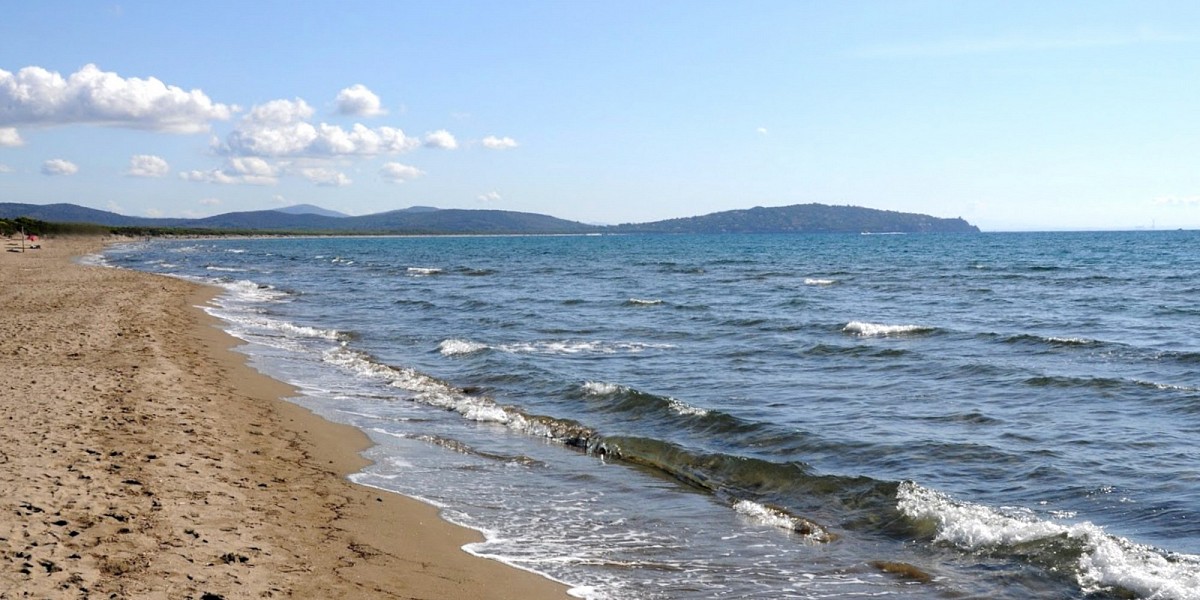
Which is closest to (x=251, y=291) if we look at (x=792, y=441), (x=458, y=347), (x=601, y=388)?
(x=458, y=347)

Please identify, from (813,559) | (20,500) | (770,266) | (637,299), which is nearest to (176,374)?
(20,500)

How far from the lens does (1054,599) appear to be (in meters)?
7.62

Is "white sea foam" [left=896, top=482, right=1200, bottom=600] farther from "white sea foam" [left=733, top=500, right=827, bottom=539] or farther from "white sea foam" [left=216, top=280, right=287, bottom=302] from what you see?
"white sea foam" [left=216, top=280, right=287, bottom=302]

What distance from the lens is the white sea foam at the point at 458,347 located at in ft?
73.0

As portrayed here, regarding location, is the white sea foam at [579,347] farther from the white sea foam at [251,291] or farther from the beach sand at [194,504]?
the white sea foam at [251,291]

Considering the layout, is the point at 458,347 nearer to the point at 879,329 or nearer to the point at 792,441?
the point at 879,329

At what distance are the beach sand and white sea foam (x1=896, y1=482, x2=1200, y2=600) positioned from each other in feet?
14.0

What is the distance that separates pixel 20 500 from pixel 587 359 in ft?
46.2

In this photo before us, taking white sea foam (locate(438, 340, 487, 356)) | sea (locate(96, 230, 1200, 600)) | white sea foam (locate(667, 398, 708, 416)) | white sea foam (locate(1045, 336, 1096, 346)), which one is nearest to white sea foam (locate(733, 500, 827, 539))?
sea (locate(96, 230, 1200, 600))

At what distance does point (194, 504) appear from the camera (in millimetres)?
8570

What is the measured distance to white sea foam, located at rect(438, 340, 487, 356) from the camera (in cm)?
2225

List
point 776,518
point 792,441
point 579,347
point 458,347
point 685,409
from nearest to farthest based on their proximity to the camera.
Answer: point 776,518, point 792,441, point 685,409, point 458,347, point 579,347

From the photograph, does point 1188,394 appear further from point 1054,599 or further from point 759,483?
point 1054,599

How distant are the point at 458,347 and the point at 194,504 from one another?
14.2 meters
